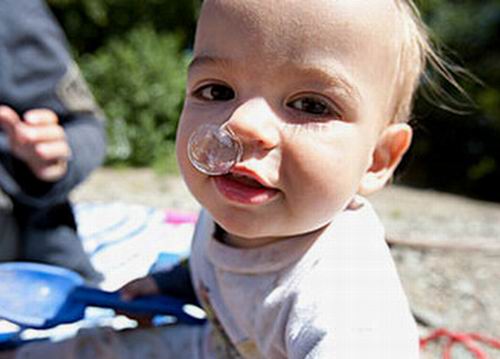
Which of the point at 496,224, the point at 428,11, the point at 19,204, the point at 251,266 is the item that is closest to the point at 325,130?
the point at 251,266

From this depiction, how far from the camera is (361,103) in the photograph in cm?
78

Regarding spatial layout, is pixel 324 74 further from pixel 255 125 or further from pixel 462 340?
pixel 462 340

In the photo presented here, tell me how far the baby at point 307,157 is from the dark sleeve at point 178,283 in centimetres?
17

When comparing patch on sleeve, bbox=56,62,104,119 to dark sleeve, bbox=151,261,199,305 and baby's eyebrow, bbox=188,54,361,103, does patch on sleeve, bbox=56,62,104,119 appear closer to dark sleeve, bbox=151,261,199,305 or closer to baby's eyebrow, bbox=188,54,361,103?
dark sleeve, bbox=151,261,199,305

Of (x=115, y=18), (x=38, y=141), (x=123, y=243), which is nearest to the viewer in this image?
(x=38, y=141)

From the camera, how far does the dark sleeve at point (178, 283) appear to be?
1.07 m

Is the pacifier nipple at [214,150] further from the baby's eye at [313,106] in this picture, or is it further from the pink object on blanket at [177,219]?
the pink object on blanket at [177,219]

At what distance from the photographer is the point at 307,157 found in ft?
2.48

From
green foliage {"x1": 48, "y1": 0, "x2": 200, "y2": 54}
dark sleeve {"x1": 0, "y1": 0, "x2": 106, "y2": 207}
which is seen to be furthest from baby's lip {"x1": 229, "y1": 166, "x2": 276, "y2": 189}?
green foliage {"x1": 48, "y1": 0, "x2": 200, "y2": 54}

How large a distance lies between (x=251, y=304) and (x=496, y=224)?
1.77 m

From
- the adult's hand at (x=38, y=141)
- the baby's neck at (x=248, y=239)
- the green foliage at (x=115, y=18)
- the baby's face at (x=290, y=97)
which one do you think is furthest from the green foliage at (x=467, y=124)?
the baby's face at (x=290, y=97)

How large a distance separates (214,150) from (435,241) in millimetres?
1336

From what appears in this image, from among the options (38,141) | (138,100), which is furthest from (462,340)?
(138,100)

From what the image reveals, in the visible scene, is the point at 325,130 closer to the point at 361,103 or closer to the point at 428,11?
the point at 361,103
